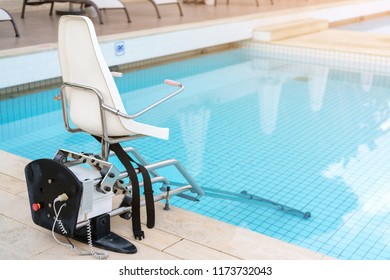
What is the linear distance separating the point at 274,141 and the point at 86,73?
236cm

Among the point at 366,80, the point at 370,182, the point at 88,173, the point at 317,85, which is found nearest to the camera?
the point at 88,173

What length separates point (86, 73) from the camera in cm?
240

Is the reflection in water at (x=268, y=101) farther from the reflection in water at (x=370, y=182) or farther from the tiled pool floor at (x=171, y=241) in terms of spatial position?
the tiled pool floor at (x=171, y=241)

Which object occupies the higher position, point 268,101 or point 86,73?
point 86,73

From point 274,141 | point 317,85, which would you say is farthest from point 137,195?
point 317,85

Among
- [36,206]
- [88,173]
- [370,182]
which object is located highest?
[88,173]

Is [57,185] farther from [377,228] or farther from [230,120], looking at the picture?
[230,120]

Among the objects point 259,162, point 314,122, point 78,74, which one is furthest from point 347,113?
point 78,74

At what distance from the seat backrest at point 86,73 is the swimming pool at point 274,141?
102 centimetres

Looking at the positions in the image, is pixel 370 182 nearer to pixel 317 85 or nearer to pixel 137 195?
pixel 137 195

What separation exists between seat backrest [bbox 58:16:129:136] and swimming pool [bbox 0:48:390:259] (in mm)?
1022

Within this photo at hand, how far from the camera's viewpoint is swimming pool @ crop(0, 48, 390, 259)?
324cm

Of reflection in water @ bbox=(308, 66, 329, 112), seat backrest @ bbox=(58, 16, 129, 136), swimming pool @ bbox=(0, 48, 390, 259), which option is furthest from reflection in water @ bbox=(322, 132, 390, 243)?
seat backrest @ bbox=(58, 16, 129, 136)

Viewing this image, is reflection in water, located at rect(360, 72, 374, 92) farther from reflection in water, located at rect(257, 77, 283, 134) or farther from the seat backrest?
the seat backrest
